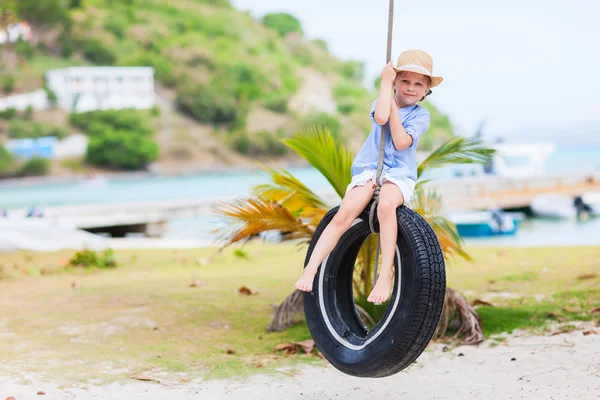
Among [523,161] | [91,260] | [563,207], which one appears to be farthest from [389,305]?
[523,161]

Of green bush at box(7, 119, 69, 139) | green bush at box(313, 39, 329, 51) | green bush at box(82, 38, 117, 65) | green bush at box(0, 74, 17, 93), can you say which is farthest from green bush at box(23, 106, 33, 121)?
green bush at box(313, 39, 329, 51)

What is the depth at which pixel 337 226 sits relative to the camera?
4.20 meters

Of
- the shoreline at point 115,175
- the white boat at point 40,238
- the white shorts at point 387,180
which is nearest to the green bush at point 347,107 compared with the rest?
the shoreline at point 115,175

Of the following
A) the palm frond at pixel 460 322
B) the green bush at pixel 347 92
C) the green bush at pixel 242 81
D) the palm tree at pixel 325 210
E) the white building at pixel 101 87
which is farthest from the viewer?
the green bush at pixel 347 92

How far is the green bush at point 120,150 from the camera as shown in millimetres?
84250

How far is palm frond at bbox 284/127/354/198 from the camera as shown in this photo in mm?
6184

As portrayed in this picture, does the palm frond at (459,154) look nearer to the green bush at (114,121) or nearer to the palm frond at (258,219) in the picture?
the palm frond at (258,219)

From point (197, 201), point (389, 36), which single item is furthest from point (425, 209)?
point (197, 201)

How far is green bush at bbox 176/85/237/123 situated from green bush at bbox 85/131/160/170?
1208 centimetres

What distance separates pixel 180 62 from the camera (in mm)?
110125

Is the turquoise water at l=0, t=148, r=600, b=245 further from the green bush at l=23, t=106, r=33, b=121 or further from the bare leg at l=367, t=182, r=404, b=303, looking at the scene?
the bare leg at l=367, t=182, r=404, b=303

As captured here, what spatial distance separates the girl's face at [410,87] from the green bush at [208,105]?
313ft

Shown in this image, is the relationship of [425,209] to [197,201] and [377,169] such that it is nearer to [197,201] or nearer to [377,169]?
[377,169]

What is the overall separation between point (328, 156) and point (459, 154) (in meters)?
1.09
